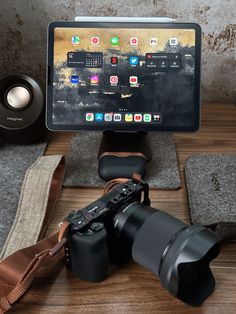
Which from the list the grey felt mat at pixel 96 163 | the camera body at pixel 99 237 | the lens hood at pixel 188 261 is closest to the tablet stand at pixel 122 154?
the grey felt mat at pixel 96 163

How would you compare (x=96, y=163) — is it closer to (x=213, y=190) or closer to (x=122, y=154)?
(x=122, y=154)

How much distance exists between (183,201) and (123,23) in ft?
1.11

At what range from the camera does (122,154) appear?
0.81 m

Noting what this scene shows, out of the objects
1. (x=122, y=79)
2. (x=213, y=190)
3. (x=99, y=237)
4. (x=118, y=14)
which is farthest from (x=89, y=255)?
(x=118, y=14)

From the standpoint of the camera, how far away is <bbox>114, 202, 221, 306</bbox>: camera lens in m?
0.52

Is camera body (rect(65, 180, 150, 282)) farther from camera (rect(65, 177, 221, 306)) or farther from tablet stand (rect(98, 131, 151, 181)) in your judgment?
tablet stand (rect(98, 131, 151, 181))

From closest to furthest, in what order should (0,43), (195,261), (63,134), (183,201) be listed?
1. (195,261)
2. (183,201)
3. (63,134)
4. (0,43)

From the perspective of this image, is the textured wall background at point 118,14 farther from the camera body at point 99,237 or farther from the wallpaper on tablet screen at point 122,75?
the camera body at point 99,237

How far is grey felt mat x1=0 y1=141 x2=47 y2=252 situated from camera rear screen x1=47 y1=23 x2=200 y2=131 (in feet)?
0.30

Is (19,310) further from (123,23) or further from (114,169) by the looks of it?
(123,23)

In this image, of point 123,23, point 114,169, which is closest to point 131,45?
point 123,23

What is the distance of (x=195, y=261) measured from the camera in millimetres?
517

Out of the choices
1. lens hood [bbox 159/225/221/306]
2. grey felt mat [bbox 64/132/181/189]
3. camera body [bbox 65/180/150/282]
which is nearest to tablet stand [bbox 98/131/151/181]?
grey felt mat [bbox 64/132/181/189]

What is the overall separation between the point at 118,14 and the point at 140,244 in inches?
24.5
